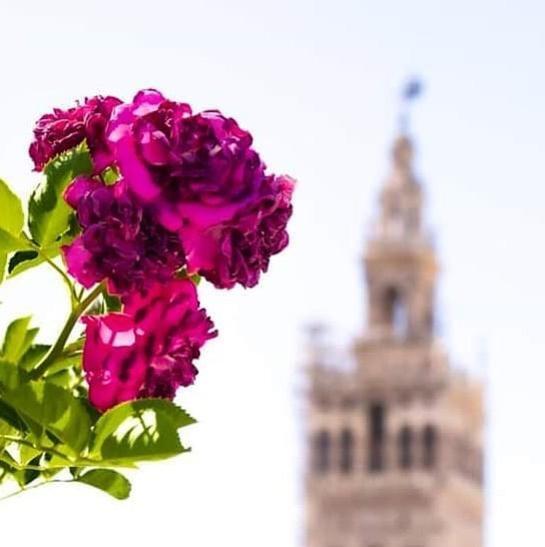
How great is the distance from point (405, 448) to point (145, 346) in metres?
64.8

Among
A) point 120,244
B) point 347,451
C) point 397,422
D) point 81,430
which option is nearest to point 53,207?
point 120,244

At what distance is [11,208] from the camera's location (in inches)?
89.1

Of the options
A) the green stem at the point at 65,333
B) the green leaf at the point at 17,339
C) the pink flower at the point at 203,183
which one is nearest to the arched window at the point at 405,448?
the green leaf at the point at 17,339

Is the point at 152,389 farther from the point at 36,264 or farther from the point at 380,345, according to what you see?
the point at 380,345

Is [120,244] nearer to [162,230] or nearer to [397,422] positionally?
[162,230]

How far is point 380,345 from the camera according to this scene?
223 ft

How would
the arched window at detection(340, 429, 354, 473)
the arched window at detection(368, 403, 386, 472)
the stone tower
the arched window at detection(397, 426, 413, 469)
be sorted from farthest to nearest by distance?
the arched window at detection(368, 403, 386, 472)
the arched window at detection(397, 426, 413, 469)
the arched window at detection(340, 429, 354, 473)
the stone tower

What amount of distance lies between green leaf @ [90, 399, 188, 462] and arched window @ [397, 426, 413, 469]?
211 feet

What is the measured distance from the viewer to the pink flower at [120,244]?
7.09ft

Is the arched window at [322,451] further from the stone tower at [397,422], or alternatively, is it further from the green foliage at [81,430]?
the green foliage at [81,430]

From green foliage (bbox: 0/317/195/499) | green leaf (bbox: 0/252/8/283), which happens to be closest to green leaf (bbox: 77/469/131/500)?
green foliage (bbox: 0/317/195/499)

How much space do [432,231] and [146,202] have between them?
6801 centimetres

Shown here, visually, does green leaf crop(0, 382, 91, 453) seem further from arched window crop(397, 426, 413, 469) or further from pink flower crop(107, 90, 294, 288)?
arched window crop(397, 426, 413, 469)

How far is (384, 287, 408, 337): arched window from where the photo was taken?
6832 cm
